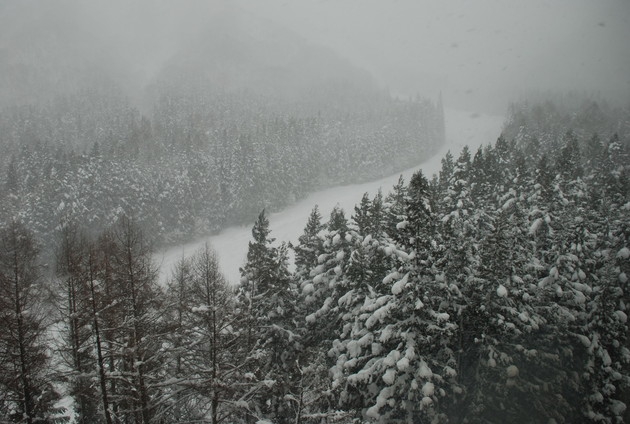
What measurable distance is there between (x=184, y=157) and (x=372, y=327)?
60.1 meters

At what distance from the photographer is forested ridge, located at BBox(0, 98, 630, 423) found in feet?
41.4

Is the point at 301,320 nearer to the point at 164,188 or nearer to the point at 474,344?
the point at 474,344

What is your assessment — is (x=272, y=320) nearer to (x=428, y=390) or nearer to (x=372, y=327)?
(x=372, y=327)

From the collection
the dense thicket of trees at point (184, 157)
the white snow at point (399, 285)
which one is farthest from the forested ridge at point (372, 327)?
the dense thicket of trees at point (184, 157)

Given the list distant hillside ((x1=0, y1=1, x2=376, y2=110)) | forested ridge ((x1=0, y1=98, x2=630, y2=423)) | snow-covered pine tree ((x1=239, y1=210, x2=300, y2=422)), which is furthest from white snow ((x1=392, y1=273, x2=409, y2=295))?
distant hillside ((x1=0, y1=1, x2=376, y2=110))

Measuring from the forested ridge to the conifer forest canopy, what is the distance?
143mm

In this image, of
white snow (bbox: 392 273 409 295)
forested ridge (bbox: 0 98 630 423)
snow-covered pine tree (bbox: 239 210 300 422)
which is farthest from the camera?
snow-covered pine tree (bbox: 239 210 300 422)

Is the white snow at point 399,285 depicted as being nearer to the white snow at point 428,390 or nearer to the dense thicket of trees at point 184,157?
the white snow at point 428,390

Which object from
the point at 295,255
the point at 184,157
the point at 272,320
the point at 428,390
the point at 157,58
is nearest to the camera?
the point at 428,390

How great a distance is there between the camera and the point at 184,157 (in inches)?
2611

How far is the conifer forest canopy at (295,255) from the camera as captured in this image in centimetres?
1302

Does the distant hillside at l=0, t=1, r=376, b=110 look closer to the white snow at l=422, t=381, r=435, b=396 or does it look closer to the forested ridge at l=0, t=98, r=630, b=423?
the forested ridge at l=0, t=98, r=630, b=423

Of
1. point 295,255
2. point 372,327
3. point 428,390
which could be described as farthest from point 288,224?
point 428,390

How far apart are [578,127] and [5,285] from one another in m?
101
